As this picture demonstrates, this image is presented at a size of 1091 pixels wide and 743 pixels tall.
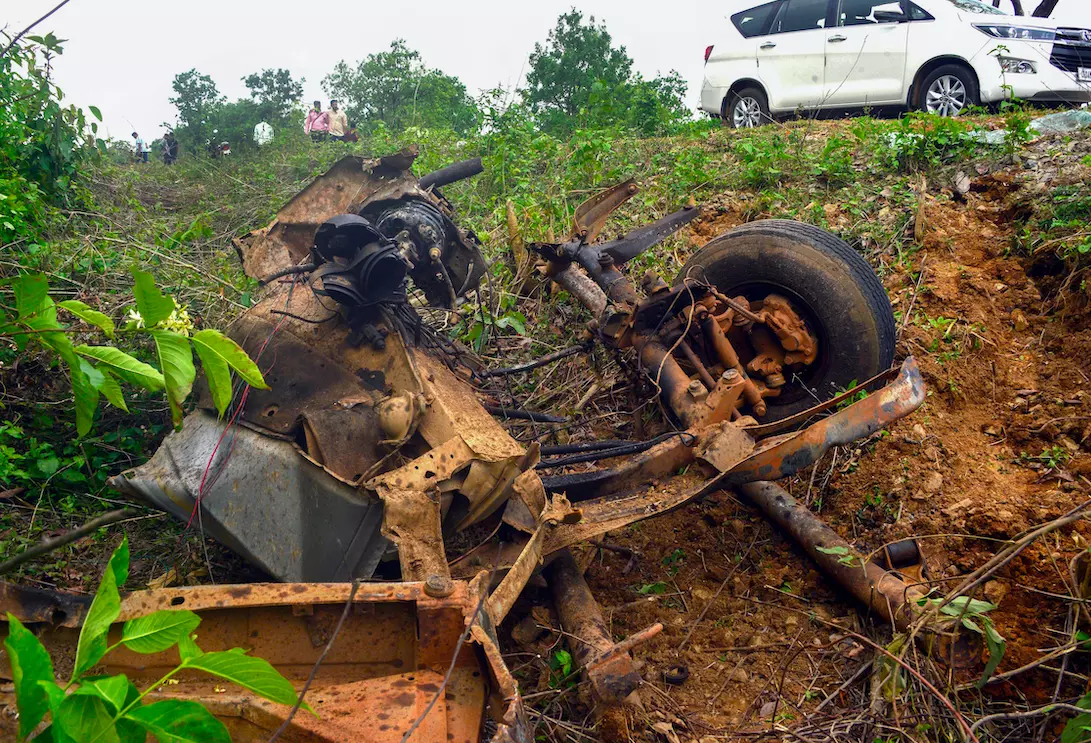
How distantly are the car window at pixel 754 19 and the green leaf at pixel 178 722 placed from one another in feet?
32.1

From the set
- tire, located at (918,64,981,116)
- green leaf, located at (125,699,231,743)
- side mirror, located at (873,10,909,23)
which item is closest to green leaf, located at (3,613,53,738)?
green leaf, located at (125,699,231,743)

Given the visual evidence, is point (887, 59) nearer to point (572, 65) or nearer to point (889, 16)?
point (889, 16)

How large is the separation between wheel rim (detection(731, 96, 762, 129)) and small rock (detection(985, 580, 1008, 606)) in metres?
7.32

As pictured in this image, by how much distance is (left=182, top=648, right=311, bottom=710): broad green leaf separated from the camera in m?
1.14

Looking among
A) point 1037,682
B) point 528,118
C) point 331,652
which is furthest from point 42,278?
point 528,118

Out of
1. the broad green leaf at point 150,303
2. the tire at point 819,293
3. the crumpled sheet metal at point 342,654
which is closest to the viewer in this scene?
the broad green leaf at point 150,303

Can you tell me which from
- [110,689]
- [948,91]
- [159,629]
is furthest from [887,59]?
[110,689]

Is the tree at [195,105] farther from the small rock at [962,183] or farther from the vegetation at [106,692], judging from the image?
the vegetation at [106,692]

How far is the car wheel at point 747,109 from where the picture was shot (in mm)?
Answer: 9219

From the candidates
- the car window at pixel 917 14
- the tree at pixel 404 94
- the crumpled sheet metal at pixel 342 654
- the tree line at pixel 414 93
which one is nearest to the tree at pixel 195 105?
the tree line at pixel 414 93

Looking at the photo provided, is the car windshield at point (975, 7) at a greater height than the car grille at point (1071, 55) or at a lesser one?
greater

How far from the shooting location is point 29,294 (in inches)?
58.2

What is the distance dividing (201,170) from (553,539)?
999 centimetres

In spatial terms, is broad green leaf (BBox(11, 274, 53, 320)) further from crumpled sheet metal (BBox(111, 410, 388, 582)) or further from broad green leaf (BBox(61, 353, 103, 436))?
crumpled sheet metal (BBox(111, 410, 388, 582))
